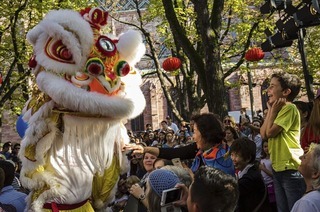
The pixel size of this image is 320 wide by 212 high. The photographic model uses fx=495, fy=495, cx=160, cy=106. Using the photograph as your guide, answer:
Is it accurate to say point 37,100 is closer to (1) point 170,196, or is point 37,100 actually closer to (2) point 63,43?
(2) point 63,43

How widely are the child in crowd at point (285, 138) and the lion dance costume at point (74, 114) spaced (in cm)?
139

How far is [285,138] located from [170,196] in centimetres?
272

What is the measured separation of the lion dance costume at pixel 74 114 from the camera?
4586mm

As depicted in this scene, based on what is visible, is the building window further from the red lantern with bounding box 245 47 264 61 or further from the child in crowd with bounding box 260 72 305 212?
the child in crowd with bounding box 260 72 305 212

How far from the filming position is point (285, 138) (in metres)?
5.17

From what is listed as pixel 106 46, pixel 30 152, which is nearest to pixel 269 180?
pixel 106 46

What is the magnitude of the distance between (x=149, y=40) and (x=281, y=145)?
1351cm

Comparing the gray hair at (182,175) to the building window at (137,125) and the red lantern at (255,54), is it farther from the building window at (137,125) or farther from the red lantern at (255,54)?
the building window at (137,125)

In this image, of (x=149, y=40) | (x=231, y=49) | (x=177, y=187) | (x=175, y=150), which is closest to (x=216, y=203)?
(x=177, y=187)

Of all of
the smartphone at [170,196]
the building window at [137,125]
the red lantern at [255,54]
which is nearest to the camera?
the smartphone at [170,196]

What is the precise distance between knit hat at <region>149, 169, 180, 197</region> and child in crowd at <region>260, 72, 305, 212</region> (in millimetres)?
2490

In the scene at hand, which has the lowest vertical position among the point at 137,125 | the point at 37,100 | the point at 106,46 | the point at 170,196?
the point at 137,125

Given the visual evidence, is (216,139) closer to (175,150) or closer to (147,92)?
(175,150)

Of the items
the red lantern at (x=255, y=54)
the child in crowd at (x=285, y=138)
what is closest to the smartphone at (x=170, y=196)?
the child in crowd at (x=285, y=138)
